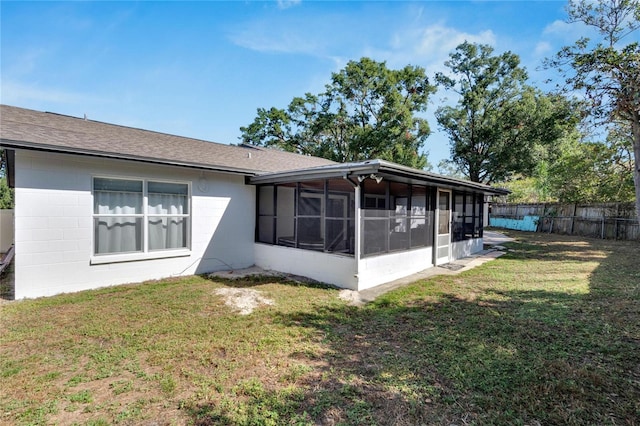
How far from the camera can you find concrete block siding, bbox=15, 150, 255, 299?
16.8 feet

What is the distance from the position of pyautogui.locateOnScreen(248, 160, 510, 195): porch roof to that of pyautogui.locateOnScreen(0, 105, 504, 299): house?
0.03 metres

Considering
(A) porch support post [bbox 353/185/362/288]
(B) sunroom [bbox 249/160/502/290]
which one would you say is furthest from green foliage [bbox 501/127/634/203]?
(A) porch support post [bbox 353/185/362/288]

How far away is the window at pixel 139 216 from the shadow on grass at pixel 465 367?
3.78m

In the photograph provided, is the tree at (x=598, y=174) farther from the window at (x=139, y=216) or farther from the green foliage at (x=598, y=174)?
the window at (x=139, y=216)

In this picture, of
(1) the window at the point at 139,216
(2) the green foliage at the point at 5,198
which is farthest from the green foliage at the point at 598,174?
(2) the green foliage at the point at 5,198

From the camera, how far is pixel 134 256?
631 cm

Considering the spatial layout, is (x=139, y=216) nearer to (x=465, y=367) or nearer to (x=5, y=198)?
Result: (x=465, y=367)

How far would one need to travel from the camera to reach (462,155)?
22234 millimetres

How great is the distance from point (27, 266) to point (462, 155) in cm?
2367

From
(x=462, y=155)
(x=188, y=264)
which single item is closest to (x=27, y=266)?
(x=188, y=264)

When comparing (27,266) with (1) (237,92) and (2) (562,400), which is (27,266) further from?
A: (1) (237,92)

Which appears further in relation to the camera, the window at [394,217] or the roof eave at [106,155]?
the window at [394,217]

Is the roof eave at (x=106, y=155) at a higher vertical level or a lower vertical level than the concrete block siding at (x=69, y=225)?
higher

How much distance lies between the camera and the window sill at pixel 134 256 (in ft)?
19.3
